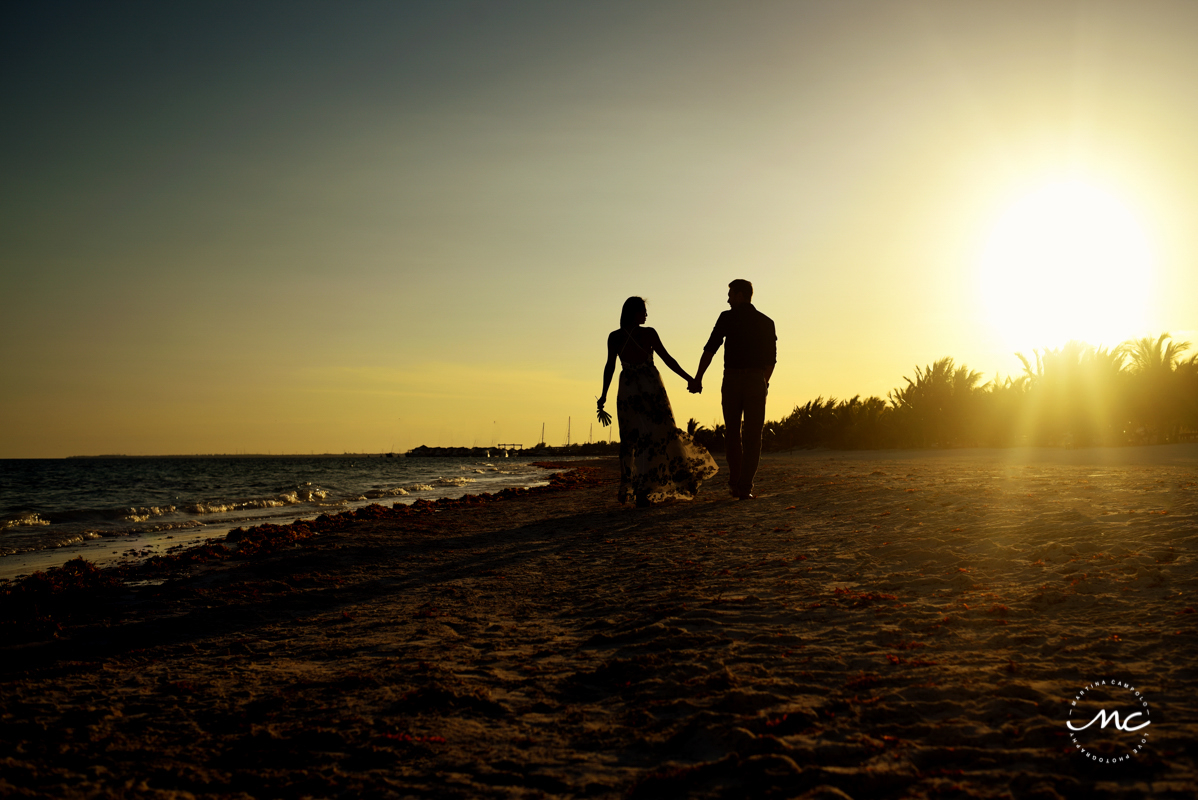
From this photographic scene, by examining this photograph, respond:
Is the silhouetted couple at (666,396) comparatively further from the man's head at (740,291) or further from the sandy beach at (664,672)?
the sandy beach at (664,672)

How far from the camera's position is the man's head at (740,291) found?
8289 millimetres

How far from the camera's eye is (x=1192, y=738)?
1.89 meters

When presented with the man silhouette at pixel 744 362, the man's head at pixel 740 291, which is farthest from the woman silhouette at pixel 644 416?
the man's head at pixel 740 291

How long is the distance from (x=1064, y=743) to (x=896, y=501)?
5.51m

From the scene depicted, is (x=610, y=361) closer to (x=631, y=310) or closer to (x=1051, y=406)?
(x=631, y=310)

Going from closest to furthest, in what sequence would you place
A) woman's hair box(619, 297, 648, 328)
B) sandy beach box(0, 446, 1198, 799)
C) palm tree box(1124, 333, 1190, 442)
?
sandy beach box(0, 446, 1198, 799), woman's hair box(619, 297, 648, 328), palm tree box(1124, 333, 1190, 442)

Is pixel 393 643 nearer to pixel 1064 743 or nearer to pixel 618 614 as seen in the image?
pixel 618 614

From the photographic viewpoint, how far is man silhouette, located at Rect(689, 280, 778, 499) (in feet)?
26.7

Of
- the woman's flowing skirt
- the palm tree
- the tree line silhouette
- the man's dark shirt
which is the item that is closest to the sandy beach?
the woman's flowing skirt

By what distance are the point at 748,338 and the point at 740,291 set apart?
24.8 inches

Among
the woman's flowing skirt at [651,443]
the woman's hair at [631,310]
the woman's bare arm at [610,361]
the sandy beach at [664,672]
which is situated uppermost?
the woman's hair at [631,310]

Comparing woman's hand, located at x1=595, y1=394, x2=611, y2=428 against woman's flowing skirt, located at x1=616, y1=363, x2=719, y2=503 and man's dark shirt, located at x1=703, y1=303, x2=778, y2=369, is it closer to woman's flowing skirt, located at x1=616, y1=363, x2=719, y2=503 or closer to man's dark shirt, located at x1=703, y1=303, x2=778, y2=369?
woman's flowing skirt, located at x1=616, y1=363, x2=719, y2=503

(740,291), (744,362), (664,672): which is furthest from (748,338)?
(664,672)

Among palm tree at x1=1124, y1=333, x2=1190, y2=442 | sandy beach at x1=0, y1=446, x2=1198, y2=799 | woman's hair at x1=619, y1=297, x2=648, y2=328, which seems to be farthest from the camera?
palm tree at x1=1124, y1=333, x2=1190, y2=442
